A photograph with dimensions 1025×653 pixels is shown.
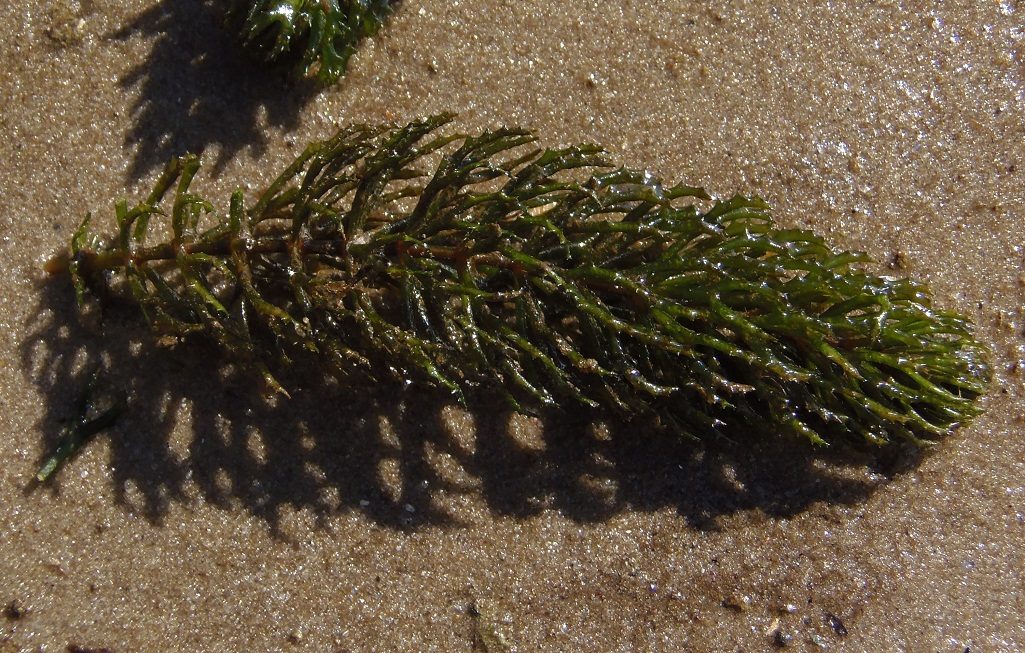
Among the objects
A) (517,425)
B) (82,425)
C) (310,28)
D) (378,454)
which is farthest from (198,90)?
(517,425)

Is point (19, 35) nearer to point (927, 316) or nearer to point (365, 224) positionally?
point (365, 224)

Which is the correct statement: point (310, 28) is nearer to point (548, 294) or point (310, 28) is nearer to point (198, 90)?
point (198, 90)

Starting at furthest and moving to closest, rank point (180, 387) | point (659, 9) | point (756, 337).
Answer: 1. point (659, 9)
2. point (180, 387)
3. point (756, 337)

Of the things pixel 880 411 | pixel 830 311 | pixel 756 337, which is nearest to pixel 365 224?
pixel 756 337

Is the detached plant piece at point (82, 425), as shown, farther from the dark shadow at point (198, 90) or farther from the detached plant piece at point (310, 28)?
the detached plant piece at point (310, 28)

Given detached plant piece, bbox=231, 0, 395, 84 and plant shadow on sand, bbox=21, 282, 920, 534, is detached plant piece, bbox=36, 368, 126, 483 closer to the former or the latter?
plant shadow on sand, bbox=21, 282, 920, 534

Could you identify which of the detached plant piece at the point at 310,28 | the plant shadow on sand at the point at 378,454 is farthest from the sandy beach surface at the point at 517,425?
the detached plant piece at the point at 310,28
